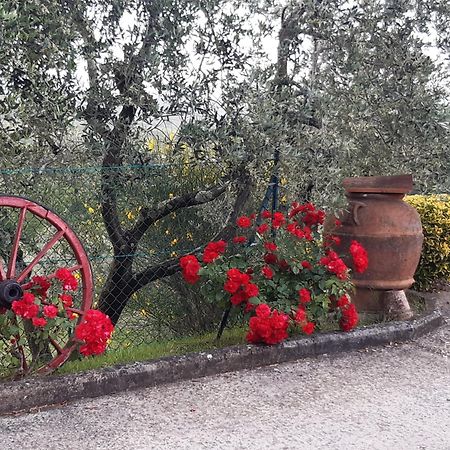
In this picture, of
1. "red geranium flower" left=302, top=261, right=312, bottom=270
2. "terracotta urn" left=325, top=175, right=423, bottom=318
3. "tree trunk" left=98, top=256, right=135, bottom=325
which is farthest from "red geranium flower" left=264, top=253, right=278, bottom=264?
"tree trunk" left=98, top=256, right=135, bottom=325

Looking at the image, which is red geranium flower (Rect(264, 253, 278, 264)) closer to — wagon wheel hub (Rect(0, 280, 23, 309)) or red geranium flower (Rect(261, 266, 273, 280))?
red geranium flower (Rect(261, 266, 273, 280))

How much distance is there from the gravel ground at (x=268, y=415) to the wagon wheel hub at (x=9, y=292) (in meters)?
0.57

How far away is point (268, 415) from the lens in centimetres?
326

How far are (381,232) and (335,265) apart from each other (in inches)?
29.2

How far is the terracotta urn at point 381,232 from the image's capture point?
15.8 ft

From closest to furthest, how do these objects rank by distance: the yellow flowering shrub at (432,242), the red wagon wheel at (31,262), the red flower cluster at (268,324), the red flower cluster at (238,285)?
Result: the red wagon wheel at (31,262)
the red flower cluster at (268,324)
the red flower cluster at (238,285)
the yellow flowering shrub at (432,242)

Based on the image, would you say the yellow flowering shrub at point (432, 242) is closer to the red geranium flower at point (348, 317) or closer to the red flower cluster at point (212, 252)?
the red geranium flower at point (348, 317)

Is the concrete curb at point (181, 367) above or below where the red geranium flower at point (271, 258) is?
below

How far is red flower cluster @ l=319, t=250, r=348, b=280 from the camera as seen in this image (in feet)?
14.0

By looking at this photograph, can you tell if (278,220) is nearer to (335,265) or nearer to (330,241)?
(335,265)

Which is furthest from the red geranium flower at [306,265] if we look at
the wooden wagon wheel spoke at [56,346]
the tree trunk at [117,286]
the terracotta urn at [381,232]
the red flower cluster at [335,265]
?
the wooden wagon wheel spoke at [56,346]

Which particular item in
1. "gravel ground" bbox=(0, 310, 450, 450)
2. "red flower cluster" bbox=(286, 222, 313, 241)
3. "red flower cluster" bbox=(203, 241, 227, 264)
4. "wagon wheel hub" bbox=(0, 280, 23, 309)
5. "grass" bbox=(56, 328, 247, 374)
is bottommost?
"gravel ground" bbox=(0, 310, 450, 450)

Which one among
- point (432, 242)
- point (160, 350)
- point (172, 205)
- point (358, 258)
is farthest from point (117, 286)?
point (432, 242)

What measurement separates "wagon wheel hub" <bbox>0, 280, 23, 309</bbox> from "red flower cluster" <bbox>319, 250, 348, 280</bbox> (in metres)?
1.96
